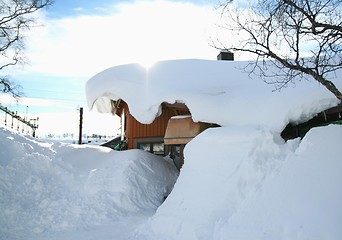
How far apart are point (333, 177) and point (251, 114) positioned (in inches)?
115

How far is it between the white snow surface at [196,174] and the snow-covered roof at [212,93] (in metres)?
0.03

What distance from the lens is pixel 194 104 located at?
8.69 metres

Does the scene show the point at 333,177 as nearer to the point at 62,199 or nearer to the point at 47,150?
the point at 62,199

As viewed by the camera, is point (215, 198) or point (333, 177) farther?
point (215, 198)

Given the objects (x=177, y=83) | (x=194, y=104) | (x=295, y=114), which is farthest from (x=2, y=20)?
(x=295, y=114)

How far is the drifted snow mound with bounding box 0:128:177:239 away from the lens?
7.92m

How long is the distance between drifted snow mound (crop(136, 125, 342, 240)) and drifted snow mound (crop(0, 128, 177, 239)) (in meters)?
1.89

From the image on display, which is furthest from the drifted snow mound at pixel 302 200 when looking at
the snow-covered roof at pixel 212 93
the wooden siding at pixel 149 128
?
the wooden siding at pixel 149 128

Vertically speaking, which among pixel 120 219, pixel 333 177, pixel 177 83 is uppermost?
pixel 177 83

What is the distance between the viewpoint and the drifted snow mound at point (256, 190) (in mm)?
4637

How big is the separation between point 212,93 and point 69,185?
16.4 feet

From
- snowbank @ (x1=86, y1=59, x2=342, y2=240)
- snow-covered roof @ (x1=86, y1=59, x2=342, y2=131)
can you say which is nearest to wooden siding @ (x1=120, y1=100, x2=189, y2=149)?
snow-covered roof @ (x1=86, y1=59, x2=342, y2=131)

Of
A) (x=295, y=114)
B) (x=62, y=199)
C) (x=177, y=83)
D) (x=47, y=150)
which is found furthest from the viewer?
(x=47, y=150)

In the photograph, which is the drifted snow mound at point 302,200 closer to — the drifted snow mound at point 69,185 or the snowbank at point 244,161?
the snowbank at point 244,161
